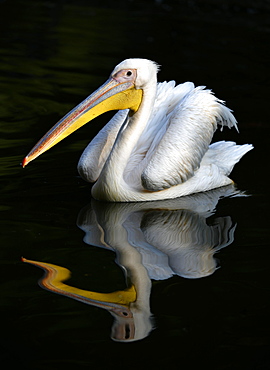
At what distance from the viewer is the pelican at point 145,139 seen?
16.8 feet

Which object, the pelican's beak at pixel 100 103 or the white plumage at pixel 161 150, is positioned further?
the white plumage at pixel 161 150

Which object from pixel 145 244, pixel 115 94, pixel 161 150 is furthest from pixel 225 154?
pixel 145 244

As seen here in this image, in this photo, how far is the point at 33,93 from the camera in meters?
7.95

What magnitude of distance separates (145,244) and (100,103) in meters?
1.11

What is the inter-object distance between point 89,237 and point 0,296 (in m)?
1.01

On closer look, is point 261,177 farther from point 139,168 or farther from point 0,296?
point 0,296

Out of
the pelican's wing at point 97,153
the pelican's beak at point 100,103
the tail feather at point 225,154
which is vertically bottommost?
the tail feather at point 225,154

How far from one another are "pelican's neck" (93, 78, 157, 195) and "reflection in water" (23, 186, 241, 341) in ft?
0.69

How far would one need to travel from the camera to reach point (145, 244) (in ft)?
15.0

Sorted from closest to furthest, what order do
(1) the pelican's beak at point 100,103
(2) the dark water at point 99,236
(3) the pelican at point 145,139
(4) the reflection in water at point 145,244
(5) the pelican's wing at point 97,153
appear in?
(2) the dark water at point 99,236 < (4) the reflection in water at point 145,244 < (1) the pelican's beak at point 100,103 < (3) the pelican at point 145,139 < (5) the pelican's wing at point 97,153

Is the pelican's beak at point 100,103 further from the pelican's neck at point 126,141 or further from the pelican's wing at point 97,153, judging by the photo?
the pelican's wing at point 97,153

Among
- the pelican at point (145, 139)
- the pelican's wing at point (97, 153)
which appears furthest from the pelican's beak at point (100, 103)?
the pelican's wing at point (97, 153)

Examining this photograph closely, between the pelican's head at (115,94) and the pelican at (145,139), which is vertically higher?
the pelican's head at (115,94)

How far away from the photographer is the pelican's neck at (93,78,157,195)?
5219 mm
